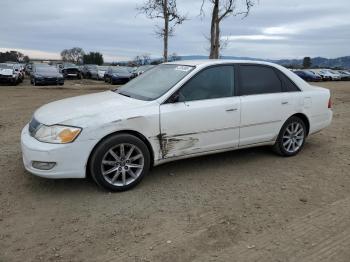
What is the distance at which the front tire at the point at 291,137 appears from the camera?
233 inches

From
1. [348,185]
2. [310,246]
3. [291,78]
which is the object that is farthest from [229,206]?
[291,78]

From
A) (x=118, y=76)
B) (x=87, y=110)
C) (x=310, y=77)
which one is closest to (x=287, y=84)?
(x=87, y=110)

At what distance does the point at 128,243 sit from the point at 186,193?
1276 mm

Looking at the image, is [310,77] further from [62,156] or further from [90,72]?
[62,156]

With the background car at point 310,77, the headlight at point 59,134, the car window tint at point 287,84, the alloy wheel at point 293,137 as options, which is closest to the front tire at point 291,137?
the alloy wheel at point 293,137

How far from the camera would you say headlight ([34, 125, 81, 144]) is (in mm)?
4258

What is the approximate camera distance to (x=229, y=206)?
13.9 ft

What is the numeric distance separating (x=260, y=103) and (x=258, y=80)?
389mm

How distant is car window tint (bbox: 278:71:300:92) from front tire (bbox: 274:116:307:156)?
0.44 m

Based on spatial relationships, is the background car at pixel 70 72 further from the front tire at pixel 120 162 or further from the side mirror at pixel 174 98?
the front tire at pixel 120 162

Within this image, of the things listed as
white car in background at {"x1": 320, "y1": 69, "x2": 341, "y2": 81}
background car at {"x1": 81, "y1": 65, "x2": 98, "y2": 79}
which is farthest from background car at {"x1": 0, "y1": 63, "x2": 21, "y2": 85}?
white car in background at {"x1": 320, "y1": 69, "x2": 341, "y2": 81}

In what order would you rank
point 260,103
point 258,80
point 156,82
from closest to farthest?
point 156,82 → point 260,103 → point 258,80

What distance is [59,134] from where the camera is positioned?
14.1ft

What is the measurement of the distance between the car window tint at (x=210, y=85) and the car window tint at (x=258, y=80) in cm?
21
